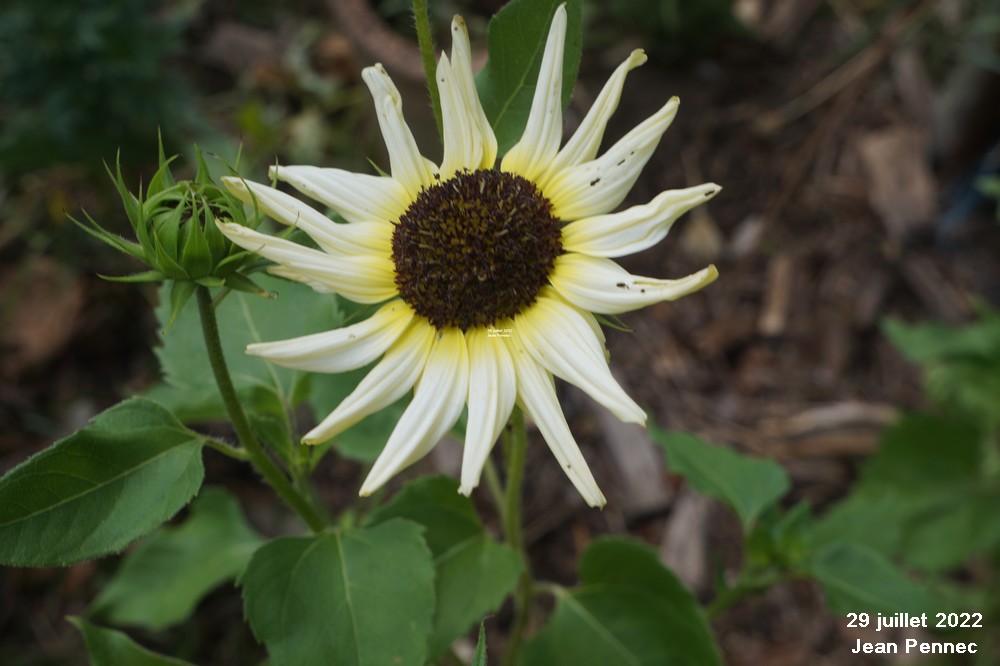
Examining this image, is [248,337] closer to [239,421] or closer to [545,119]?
[239,421]

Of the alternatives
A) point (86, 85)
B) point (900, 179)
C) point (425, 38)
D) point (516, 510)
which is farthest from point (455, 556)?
point (900, 179)

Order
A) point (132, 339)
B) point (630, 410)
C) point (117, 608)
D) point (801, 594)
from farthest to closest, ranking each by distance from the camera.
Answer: point (132, 339) < point (801, 594) < point (117, 608) < point (630, 410)

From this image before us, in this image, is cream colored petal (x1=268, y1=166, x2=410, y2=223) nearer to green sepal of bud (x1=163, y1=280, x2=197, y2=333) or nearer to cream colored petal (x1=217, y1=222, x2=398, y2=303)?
cream colored petal (x1=217, y1=222, x2=398, y2=303)

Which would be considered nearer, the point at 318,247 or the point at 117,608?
the point at 318,247

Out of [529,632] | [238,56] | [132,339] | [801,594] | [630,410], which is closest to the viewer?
[630,410]

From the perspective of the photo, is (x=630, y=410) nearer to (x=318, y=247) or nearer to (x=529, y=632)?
(x=318, y=247)

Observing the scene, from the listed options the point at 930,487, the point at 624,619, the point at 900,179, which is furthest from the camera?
the point at 900,179

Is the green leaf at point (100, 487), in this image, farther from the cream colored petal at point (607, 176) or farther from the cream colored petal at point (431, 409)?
the cream colored petal at point (607, 176)

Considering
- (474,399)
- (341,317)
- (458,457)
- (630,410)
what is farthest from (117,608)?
(630,410)

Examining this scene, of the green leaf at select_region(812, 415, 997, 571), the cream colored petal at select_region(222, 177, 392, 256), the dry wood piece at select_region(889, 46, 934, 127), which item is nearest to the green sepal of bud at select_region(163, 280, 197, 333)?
the cream colored petal at select_region(222, 177, 392, 256)
